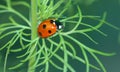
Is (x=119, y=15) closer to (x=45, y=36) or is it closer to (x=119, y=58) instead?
(x=119, y=58)

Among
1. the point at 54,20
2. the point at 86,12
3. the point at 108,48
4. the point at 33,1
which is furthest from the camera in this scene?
the point at 108,48

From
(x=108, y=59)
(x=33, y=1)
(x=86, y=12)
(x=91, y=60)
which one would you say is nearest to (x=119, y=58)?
(x=108, y=59)

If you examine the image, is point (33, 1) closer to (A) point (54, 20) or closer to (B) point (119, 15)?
(A) point (54, 20)

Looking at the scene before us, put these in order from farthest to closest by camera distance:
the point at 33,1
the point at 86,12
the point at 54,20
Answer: the point at 86,12
the point at 54,20
the point at 33,1

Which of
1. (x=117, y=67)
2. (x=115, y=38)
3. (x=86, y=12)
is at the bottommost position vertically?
(x=117, y=67)

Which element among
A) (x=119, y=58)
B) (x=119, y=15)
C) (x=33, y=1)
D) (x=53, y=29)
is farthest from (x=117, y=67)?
(x=33, y=1)

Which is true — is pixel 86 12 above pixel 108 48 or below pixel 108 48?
above

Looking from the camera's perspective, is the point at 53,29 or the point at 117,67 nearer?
the point at 53,29
